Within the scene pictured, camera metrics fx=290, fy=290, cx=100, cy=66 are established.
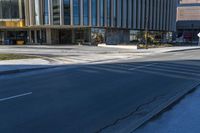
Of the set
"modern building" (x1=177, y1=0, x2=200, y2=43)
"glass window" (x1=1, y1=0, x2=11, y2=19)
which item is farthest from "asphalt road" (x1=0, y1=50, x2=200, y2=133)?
"modern building" (x1=177, y1=0, x2=200, y2=43)

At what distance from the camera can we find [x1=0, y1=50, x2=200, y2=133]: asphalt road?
6.23 metres

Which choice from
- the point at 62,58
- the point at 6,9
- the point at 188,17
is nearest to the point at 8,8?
the point at 6,9

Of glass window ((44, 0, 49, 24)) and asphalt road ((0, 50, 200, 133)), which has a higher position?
glass window ((44, 0, 49, 24))

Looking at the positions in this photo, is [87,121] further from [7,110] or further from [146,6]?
[146,6]

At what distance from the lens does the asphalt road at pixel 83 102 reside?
20.5ft

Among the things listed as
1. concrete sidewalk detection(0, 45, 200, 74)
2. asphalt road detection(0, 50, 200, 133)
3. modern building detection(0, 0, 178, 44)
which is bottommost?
asphalt road detection(0, 50, 200, 133)

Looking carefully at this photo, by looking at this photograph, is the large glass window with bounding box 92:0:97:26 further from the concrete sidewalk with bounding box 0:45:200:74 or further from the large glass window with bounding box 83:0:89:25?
the concrete sidewalk with bounding box 0:45:200:74

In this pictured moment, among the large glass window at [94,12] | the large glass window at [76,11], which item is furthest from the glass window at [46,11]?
the large glass window at [94,12]

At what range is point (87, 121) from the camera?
6.55 m

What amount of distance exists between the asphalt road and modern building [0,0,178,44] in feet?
128

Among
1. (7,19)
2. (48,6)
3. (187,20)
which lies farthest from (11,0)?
(187,20)

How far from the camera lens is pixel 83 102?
8320 mm

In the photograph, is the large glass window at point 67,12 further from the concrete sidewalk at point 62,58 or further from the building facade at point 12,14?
the concrete sidewalk at point 62,58

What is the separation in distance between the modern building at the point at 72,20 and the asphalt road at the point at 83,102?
38.9 m
